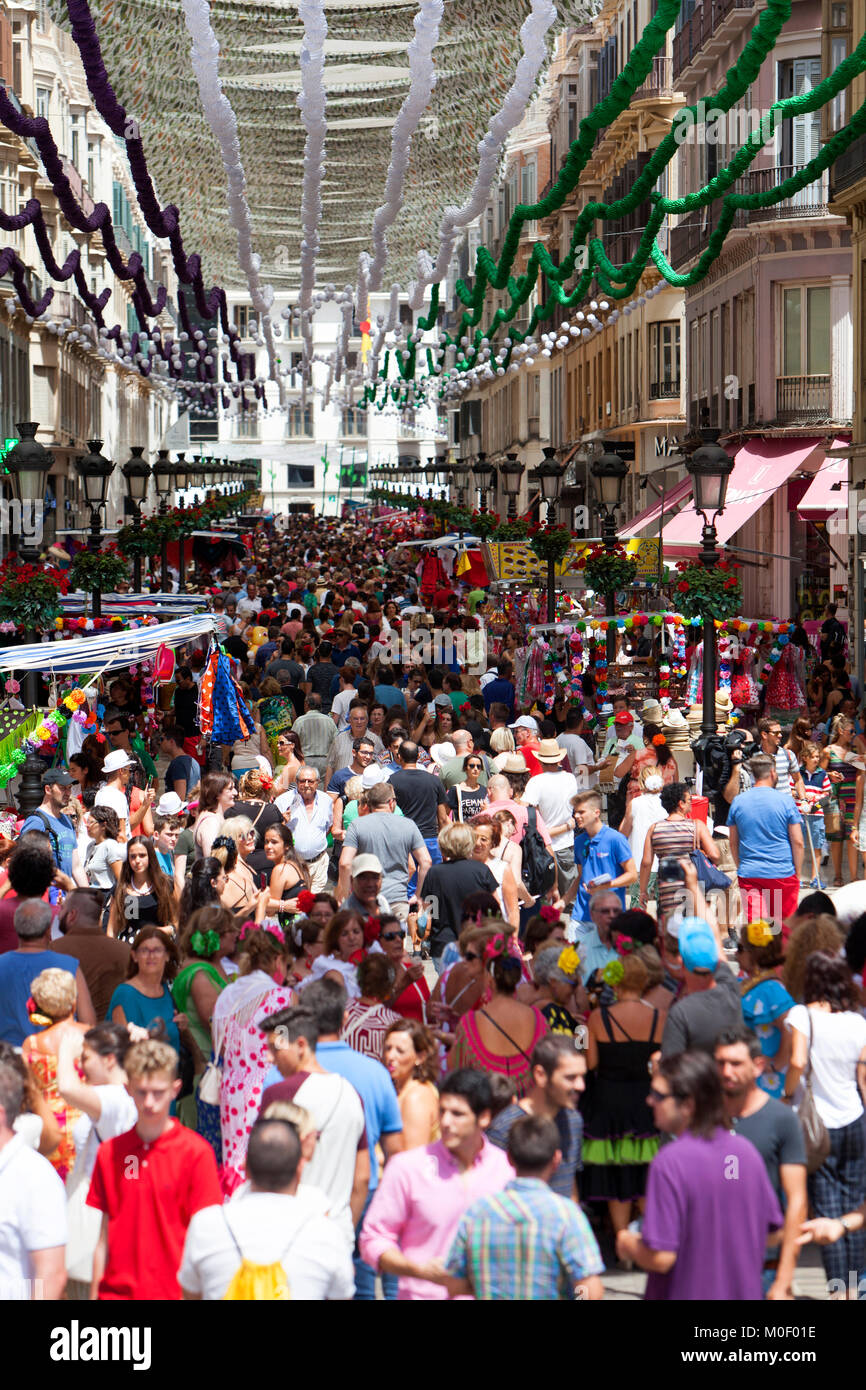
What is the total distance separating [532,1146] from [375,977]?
85.5 inches

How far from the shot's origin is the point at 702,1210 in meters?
5.14

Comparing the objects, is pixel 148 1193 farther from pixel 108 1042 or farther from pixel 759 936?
pixel 759 936

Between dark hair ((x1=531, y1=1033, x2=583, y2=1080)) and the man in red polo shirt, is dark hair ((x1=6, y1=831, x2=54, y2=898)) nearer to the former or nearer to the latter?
the man in red polo shirt

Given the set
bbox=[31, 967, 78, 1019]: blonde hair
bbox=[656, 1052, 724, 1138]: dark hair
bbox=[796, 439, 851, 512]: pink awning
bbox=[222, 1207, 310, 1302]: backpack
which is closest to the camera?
bbox=[222, 1207, 310, 1302]: backpack

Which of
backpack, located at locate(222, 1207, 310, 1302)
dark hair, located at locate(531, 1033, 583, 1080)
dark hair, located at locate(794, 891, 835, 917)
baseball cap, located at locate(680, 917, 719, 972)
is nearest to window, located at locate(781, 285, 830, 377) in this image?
dark hair, located at locate(794, 891, 835, 917)

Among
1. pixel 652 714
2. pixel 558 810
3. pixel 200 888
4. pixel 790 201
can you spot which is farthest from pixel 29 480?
Result: pixel 790 201

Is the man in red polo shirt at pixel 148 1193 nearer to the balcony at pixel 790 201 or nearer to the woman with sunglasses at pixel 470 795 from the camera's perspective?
the woman with sunglasses at pixel 470 795

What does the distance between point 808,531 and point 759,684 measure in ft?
41.2

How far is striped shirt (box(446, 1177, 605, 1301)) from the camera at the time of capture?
195 inches

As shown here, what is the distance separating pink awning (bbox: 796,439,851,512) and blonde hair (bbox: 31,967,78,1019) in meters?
21.6

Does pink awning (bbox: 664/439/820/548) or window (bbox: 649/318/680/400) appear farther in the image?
window (bbox: 649/318/680/400)

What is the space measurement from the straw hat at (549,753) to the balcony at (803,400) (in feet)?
61.1

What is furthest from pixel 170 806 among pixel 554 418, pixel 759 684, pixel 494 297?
pixel 494 297
